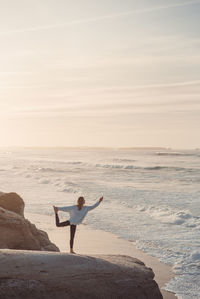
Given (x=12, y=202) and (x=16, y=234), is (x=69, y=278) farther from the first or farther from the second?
(x=12, y=202)

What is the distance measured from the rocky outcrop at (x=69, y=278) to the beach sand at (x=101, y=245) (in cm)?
302

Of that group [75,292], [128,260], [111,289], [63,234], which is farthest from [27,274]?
[63,234]

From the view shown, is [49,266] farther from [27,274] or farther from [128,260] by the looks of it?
[128,260]

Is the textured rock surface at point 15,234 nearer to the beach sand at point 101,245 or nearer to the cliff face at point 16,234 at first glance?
the cliff face at point 16,234

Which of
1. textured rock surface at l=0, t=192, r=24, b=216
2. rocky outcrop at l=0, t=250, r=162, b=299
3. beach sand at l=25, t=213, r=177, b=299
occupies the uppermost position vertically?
textured rock surface at l=0, t=192, r=24, b=216

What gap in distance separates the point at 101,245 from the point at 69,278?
813 cm

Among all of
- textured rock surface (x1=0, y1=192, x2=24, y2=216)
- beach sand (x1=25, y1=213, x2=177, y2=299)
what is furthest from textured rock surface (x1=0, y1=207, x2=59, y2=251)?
beach sand (x1=25, y1=213, x2=177, y2=299)

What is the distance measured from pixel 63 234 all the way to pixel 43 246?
18.2 ft

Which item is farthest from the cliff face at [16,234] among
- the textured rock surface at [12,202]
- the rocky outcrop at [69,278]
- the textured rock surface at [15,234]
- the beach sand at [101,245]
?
the rocky outcrop at [69,278]

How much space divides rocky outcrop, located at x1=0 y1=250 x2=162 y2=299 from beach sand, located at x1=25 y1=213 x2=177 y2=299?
3.02 meters

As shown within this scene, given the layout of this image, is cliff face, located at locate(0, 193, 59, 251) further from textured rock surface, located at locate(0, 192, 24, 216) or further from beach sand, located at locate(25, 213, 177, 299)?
beach sand, located at locate(25, 213, 177, 299)

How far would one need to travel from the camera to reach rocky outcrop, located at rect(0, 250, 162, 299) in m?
7.91

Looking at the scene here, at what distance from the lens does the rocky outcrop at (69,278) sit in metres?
7.91

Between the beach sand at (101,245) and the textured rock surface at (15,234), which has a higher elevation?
the textured rock surface at (15,234)
